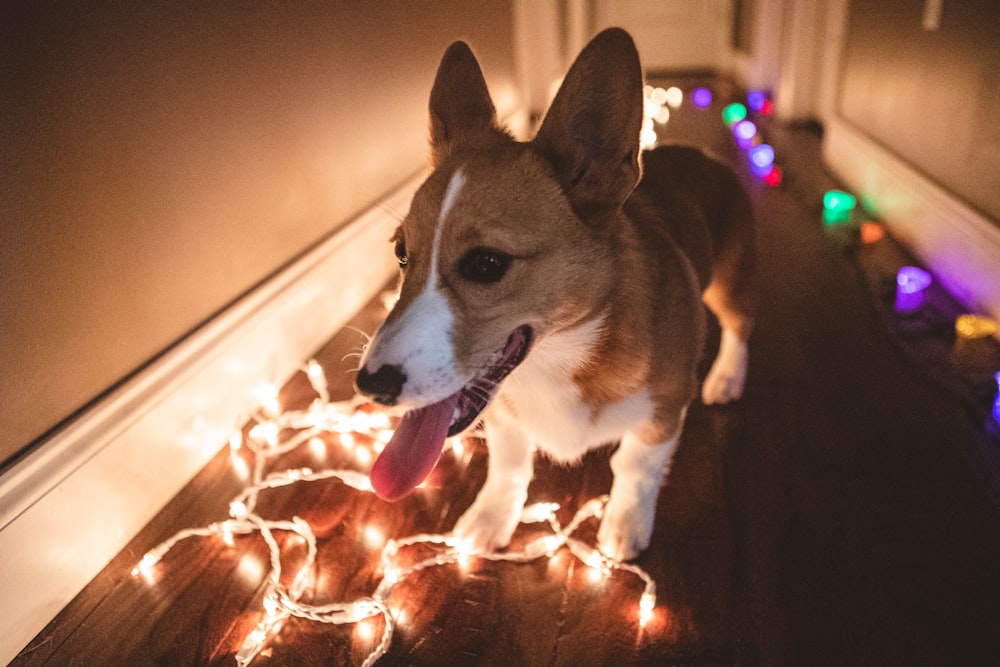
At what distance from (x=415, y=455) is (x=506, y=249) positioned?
0.40m

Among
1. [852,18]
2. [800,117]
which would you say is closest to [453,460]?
[852,18]

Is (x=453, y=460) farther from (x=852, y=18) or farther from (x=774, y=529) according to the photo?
(x=852, y=18)

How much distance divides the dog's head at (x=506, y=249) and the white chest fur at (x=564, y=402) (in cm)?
6

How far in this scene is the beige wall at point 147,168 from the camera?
51.2 inches

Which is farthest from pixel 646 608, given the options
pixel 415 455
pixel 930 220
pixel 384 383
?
pixel 930 220

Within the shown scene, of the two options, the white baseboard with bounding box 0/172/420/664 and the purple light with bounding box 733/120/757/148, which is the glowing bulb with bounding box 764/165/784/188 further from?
the white baseboard with bounding box 0/172/420/664

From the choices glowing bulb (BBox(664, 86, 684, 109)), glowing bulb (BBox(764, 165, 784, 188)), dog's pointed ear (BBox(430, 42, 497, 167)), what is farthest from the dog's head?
glowing bulb (BBox(664, 86, 684, 109))

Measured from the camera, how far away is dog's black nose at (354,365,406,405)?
3.18 ft

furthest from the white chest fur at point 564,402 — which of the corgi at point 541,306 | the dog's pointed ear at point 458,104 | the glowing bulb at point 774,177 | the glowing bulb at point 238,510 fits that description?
the glowing bulb at point 774,177

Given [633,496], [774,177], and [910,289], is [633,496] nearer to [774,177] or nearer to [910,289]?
[910,289]

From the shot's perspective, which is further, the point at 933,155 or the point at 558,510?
the point at 933,155

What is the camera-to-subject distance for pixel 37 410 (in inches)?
52.7

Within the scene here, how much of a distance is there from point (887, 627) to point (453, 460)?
3.20 feet

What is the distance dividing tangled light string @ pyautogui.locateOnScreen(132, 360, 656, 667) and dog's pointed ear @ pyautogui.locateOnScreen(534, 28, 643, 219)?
0.70 m
